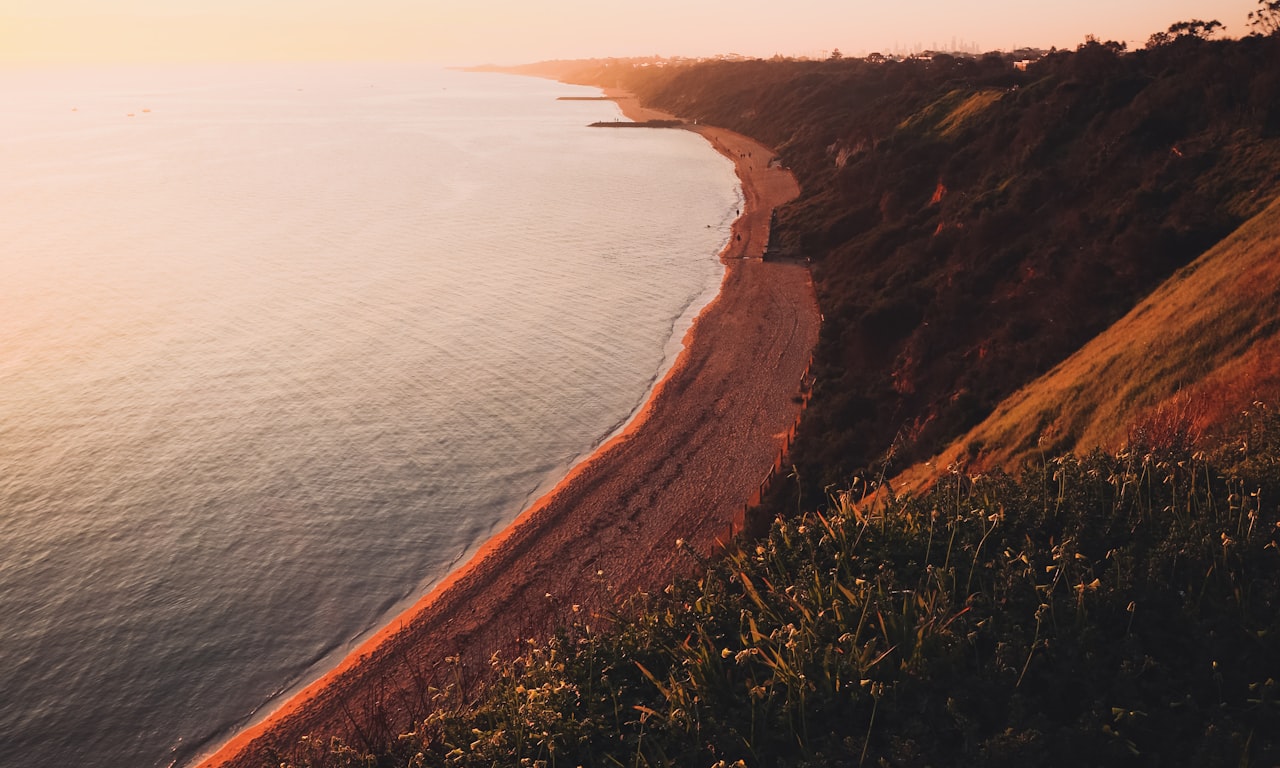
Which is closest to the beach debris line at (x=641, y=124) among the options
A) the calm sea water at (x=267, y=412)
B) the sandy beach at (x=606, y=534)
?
the calm sea water at (x=267, y=412)

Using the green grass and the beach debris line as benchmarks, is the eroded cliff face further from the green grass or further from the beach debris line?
the beach debris line

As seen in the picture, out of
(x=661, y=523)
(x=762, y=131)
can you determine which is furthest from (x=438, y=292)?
(x=762, y=131)

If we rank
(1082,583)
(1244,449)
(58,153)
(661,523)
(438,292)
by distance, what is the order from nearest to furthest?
(1082,583) → (1244,449) → (661,523) → (438,292) → (58,153)

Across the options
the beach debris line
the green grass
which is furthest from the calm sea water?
the beach debris line

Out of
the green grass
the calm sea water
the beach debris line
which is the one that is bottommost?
the calm sea water

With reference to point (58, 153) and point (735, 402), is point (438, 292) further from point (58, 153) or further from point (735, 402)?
point (58, 153)

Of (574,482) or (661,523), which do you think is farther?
(574,482)
